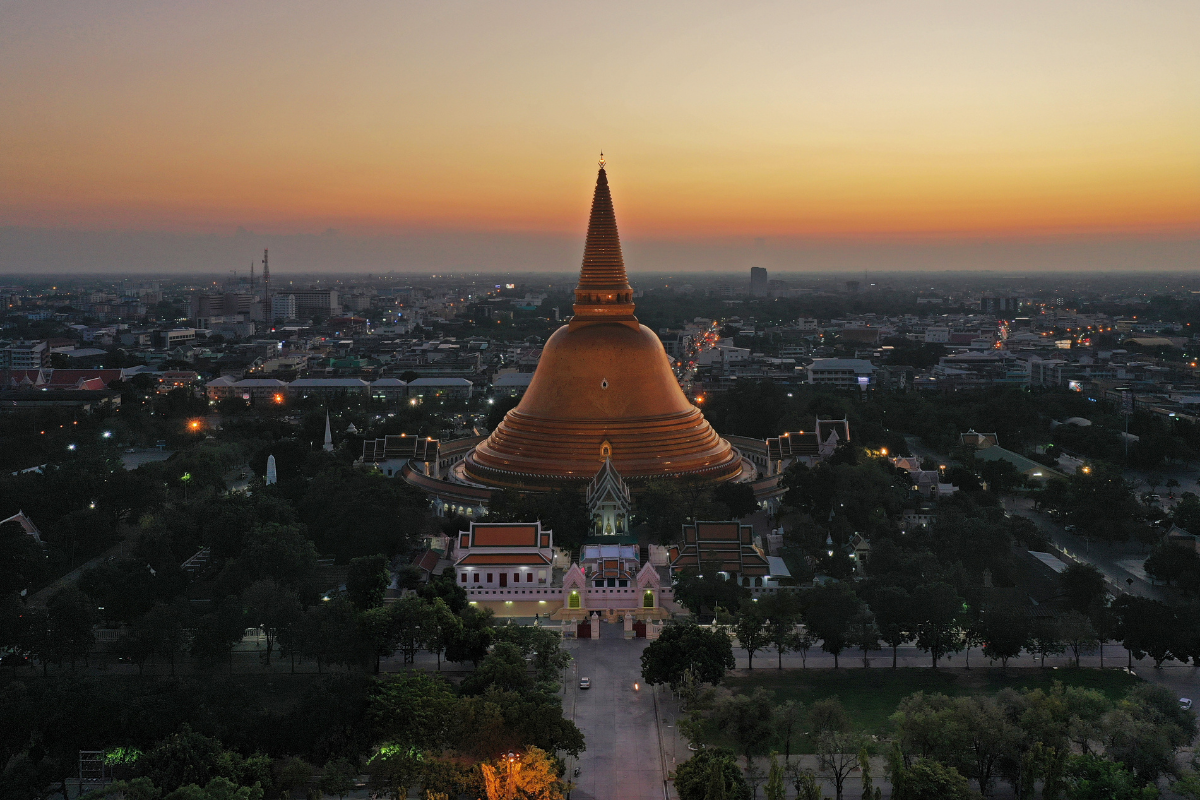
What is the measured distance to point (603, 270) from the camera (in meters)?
46.2

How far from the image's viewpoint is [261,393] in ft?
270

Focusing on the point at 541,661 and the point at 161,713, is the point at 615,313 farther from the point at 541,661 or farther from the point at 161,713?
the point at 161,713

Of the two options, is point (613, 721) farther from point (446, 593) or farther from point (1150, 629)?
point (1150, 629)

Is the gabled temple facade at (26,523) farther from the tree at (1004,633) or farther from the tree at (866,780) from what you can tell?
the tree at (1004,633)

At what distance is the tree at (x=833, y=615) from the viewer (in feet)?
90.6

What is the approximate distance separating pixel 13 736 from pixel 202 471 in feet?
75.6

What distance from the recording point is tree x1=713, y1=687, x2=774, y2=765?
22578mm

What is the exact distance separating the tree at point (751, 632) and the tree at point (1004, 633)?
5428 millimetres

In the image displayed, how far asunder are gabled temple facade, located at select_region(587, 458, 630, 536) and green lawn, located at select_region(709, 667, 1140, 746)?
11296 millimetres

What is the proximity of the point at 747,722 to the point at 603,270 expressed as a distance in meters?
26.7

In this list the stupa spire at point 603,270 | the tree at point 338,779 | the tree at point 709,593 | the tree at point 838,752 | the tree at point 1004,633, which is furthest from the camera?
the stupa spire at point 603,270

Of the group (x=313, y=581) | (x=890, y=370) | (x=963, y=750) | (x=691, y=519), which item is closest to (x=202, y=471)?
(x=313, y=581)

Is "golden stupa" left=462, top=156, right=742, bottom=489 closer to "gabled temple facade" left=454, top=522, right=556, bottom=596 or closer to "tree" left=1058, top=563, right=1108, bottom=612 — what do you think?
"gabled temple facade" left=454, top=522, right=556, bottom=596

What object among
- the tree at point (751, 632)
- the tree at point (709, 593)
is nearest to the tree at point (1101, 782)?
the tree at point (751, 632)
